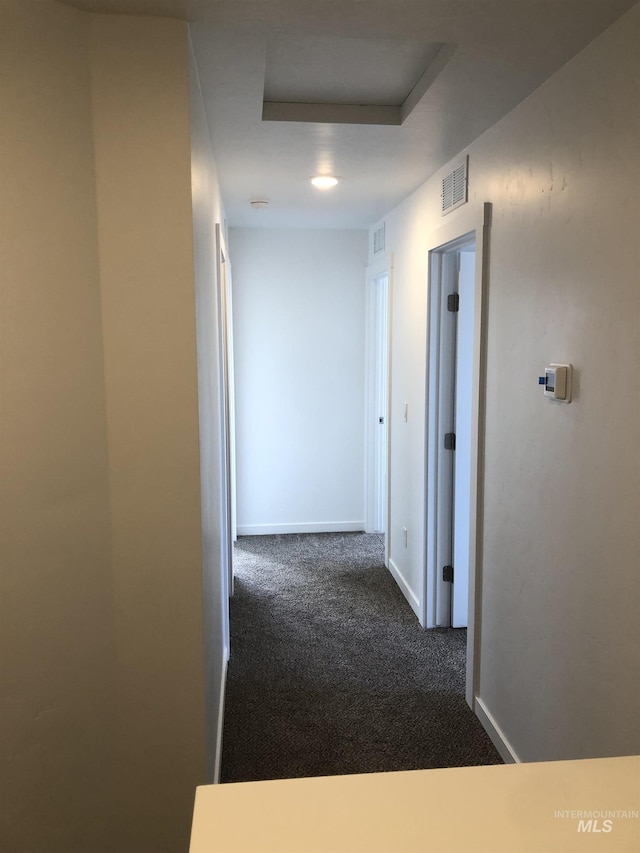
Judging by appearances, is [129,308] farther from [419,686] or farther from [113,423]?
[419,686]

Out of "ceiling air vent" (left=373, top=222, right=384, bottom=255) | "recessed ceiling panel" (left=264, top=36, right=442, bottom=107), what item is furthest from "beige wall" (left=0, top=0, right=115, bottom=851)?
"ceiling air vent" (left=373, top=222, right=384, bottom=255)

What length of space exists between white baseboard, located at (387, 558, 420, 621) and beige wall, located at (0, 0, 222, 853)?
218cm

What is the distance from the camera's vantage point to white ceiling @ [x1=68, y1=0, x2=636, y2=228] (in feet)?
5.25

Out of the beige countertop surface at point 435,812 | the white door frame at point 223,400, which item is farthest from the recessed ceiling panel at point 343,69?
the beige countertop surface at point 435,812

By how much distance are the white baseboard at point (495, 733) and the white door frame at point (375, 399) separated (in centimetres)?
243

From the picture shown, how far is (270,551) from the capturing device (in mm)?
5031

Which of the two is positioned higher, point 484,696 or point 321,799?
point 321,799

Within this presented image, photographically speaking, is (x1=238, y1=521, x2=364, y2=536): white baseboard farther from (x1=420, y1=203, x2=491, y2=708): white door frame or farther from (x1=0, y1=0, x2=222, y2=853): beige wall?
(x1=0, y1=0, x2=222, y2=853): beige wall

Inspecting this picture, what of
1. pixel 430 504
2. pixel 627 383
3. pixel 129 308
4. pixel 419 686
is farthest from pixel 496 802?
pixel 430 504

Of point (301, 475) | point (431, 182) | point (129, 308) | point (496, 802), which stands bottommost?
point (301, 475)

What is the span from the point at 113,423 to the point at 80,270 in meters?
0.40

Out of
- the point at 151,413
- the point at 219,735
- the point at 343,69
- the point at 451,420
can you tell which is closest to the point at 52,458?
the point at 151,413

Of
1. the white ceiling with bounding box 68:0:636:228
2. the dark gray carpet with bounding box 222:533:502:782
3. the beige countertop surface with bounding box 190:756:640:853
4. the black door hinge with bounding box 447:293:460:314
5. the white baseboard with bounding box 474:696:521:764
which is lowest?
the dark gray carpet with bounding box 222:533:502:782

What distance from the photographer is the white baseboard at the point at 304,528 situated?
213 inches
